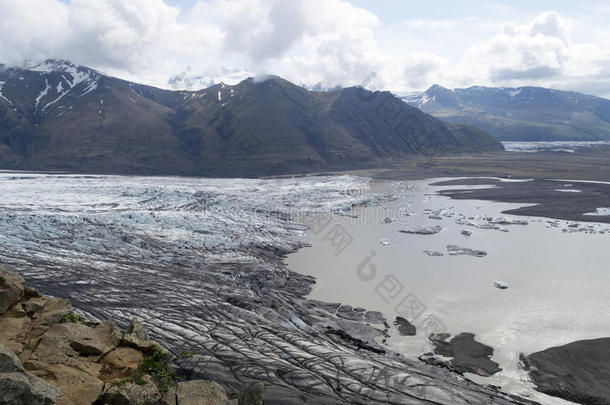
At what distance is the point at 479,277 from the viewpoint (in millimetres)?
34406

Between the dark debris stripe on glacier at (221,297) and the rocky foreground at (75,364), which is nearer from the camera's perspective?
the rocky foreground at (75,364)

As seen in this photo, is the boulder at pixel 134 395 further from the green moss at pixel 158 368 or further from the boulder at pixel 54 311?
the boulder at pixel 54 311

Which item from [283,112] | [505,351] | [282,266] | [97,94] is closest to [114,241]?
[282,266]

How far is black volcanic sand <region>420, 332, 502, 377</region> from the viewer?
20641mm

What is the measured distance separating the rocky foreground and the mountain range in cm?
11120

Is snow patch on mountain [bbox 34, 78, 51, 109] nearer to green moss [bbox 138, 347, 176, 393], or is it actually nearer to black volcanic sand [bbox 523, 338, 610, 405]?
green moss [bbox 138, 347, 176, 393]

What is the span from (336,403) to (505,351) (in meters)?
12.1

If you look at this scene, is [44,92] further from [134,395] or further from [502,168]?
[134,395]

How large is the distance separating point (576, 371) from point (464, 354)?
5.30 meters

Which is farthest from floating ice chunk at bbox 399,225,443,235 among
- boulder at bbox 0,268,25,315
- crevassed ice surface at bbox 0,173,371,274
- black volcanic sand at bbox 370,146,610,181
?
black volcanic sand at bbox 370,146,610,181

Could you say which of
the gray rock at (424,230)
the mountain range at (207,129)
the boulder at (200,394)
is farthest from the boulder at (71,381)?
the mountain range at (207,129)

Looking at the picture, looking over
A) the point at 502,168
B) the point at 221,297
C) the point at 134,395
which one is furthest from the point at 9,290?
the point at 502,168

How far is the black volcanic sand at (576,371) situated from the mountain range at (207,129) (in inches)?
4244

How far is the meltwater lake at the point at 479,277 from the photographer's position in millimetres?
24406
